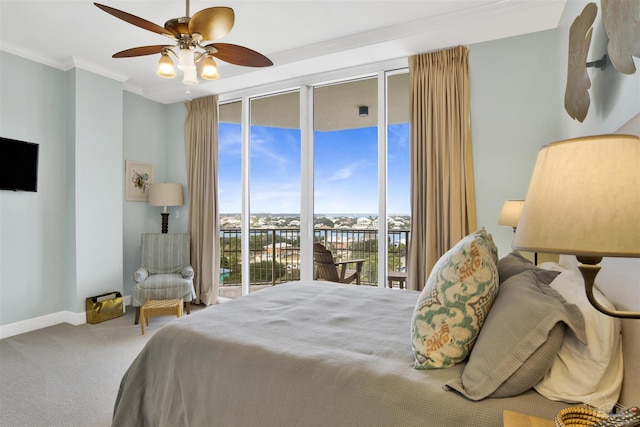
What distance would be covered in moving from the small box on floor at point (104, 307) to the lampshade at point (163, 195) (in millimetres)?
1205

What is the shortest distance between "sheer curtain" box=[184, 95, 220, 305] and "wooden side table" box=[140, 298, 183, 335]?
0.94 metres

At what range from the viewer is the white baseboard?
139 inches

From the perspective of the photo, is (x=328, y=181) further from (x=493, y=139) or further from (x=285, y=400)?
(x=285, y=400)

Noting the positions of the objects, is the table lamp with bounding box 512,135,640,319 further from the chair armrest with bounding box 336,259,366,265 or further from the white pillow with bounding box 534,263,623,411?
the chair armrest with bounding box 336,259,366,265

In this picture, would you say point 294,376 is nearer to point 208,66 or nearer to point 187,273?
point 208,66

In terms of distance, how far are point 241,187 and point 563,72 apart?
3.62 meters

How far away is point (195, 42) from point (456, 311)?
7.32ft

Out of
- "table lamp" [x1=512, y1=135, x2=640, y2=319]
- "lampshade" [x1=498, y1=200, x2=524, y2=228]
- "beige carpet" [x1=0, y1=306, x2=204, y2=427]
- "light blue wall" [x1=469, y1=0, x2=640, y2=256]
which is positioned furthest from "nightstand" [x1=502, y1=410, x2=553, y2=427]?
"light blue wall" [x1=469, y1=0, x2=640, y2=256]

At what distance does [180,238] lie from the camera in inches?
181

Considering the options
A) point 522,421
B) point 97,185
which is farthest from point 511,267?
point 97,185

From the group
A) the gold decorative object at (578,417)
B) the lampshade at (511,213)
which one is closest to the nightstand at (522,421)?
the gold decorative object at (578,417)

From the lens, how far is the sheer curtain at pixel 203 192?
4664 mm

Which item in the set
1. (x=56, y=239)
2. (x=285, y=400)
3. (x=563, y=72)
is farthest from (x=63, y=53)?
(x=563, y=72)

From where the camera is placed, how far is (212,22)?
211 centimetres
